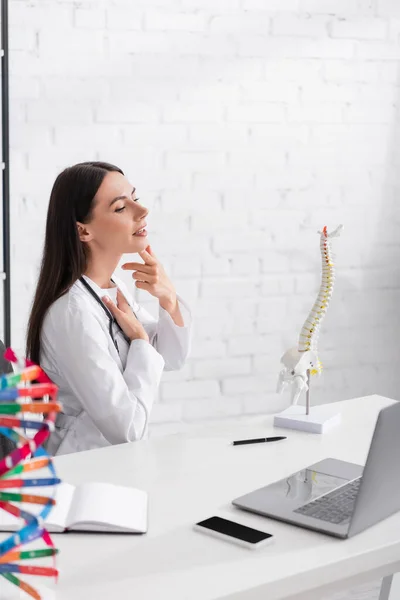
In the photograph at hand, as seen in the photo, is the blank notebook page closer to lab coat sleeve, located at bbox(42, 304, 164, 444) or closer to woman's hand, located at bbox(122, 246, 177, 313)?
lab coat sleeve, located at bbox(42, 304, 164, 444)

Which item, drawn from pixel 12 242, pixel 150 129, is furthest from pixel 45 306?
pixel 150 129

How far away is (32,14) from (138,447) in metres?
1.63

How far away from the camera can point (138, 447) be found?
190 cm

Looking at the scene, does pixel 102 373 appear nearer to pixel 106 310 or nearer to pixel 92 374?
pixel 92 374

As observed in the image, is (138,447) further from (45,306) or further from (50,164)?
(50,164)

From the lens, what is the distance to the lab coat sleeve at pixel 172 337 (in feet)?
8.32

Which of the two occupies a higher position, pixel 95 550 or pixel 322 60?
pixel 322 60

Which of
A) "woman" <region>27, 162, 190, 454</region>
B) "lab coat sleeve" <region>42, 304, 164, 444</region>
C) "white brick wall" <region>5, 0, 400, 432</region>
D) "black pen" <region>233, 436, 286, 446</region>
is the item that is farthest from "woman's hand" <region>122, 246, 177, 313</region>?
"white brick wall" <region>5, 0, 400, 432</region>

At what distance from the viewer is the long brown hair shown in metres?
2.26

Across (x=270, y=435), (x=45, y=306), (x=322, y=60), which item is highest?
(x=322, y=60)

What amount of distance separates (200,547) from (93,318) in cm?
89

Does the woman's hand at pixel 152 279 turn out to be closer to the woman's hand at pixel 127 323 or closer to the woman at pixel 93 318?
the woman at pixel 93 318

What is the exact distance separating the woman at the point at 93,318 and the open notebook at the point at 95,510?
0.53m

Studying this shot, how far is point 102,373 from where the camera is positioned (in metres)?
2.08
